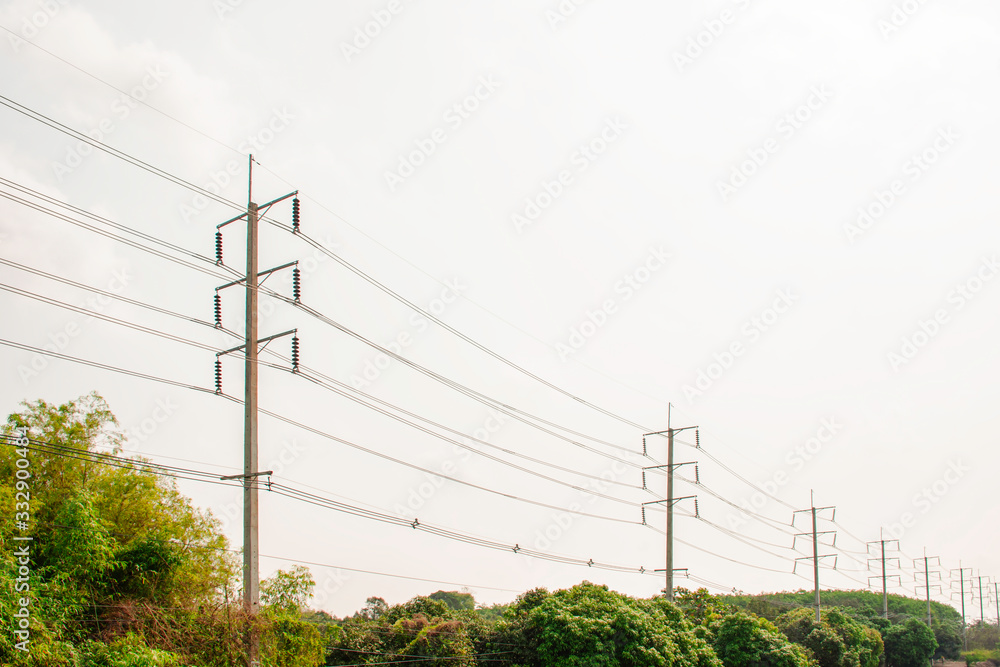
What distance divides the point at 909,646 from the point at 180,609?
74680 mm

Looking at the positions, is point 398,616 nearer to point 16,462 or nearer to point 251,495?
point 16,462

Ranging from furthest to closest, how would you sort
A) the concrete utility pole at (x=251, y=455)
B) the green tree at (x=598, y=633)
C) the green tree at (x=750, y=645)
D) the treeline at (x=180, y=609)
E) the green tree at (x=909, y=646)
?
the green tree at (x=909, y=646) < the green tree at (x=750, y=645) < the green tree at (x=598, y=633) < the treeline at (x=180, y=609) < the concrete utility pole at (x=251, y=455)

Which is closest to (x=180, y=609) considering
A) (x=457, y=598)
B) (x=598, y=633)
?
(x=598, y=633)

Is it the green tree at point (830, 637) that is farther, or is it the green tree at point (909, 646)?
the green tree at point (909, 646)

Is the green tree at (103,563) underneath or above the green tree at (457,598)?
above

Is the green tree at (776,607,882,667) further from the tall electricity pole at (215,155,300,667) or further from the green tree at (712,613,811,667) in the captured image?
the tall electricity pole at (215,155,300,667)

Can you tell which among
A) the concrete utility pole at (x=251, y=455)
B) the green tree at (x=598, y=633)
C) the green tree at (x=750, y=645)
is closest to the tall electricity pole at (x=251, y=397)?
the concrete utility pole at (x=251, y=455)

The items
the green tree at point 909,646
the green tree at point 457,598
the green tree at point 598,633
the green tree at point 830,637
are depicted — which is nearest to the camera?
the green tree at point 598,633

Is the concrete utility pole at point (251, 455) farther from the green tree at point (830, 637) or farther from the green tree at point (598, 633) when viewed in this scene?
the green tree at point (830, 637)

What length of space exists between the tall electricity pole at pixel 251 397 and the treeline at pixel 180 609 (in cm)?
183

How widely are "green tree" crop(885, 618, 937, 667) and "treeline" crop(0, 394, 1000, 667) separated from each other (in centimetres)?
4224

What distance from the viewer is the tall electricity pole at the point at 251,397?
712 inches

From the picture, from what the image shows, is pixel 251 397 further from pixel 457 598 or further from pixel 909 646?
pixel 457 598

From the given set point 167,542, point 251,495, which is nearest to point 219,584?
point 167,542
